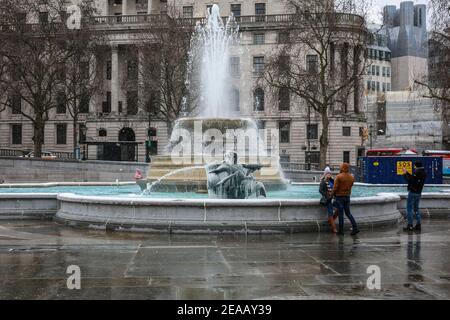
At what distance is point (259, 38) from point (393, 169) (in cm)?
4283

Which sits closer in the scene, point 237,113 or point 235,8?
point 237,113

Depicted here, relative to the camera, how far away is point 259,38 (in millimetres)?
73250

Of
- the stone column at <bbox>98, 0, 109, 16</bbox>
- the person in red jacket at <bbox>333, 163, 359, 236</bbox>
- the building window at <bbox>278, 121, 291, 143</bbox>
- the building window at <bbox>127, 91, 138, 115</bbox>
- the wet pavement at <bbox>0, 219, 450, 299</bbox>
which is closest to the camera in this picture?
the wet pavement at <bbox>0, 219, 450, 299</bbox>

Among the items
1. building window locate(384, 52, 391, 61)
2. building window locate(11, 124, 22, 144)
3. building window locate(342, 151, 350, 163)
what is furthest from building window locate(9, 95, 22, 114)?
building window locate(384, 52, 391, 61)

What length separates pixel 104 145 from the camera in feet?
191

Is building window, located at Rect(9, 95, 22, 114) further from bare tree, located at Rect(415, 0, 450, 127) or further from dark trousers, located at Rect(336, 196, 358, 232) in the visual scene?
dark trousers, located at Rect(336, 196, 358, 232)

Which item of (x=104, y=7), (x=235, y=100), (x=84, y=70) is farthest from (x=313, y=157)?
(x=104, y=7)

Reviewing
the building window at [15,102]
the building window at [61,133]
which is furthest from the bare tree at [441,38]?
the building window at [61,133]

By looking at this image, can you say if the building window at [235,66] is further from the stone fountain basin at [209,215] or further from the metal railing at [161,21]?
the stone fountain basin at [209,215]

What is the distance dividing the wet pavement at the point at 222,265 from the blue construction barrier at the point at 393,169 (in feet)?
68.8

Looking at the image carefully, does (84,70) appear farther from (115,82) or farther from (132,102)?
(115,82)

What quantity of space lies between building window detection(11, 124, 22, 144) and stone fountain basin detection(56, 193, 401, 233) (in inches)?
2709

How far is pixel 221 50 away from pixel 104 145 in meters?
29.7

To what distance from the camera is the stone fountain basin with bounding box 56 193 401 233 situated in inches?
493
